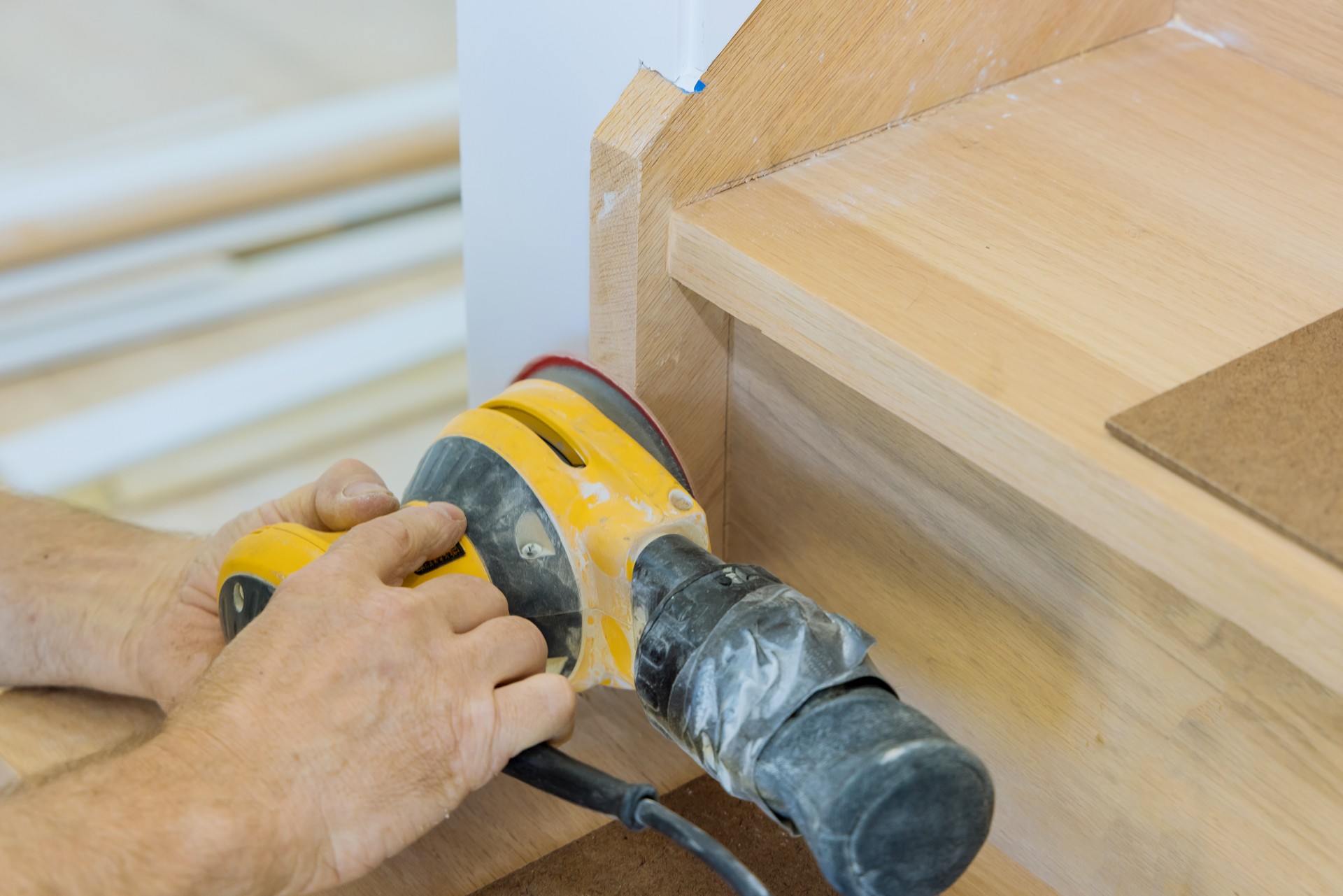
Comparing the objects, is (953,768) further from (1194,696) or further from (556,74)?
(556,74)

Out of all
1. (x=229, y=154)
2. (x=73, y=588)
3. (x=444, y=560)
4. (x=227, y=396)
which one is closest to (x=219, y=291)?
(x=227, y=396)

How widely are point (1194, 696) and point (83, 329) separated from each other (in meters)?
1.62

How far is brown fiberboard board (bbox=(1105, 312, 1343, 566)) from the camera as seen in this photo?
0.47m

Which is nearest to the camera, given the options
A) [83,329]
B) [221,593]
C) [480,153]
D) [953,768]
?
[953,768]

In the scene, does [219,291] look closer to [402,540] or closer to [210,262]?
[210,262]

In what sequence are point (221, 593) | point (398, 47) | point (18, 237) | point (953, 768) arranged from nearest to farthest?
point (953, 768), point (221, 593), point (18, 237), point (398, 47)

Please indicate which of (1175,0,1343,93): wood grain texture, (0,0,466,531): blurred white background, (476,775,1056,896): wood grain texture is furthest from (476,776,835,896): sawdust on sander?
(0,0,466,531): blurred white background

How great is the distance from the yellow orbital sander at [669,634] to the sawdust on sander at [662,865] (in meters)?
0.11

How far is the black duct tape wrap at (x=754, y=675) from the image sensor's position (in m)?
0.54

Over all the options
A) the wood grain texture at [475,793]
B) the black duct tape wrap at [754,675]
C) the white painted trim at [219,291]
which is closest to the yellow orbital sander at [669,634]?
the black duct tape wrap at [754,675]

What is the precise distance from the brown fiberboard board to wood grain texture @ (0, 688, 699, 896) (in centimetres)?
41

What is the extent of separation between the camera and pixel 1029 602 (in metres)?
0.67

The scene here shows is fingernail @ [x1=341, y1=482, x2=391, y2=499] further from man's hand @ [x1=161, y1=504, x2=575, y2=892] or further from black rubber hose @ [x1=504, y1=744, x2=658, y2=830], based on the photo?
black rubber hose @ [x1=504, y1=744, x2=658, y2=830]

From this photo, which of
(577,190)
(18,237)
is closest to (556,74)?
(577,190)
